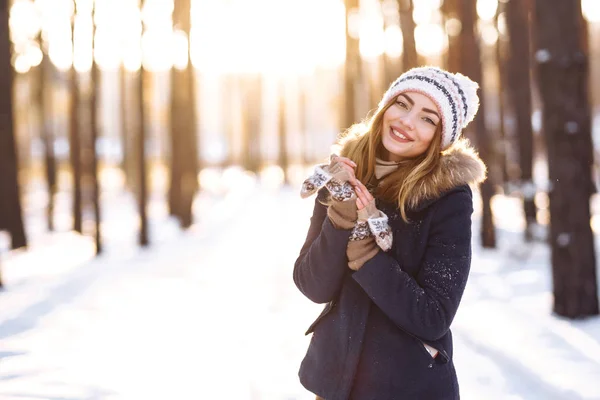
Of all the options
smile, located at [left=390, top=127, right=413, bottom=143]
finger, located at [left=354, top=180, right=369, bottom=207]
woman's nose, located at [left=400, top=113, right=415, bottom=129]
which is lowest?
finger, located at [left=354, top=180, right=369, bottom=207]

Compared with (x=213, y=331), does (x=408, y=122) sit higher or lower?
higher

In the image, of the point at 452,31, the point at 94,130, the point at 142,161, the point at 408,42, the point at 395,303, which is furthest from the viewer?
the point at 452,31

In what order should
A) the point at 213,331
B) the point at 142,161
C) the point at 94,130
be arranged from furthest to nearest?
the point at 142,161
the point at 94,130
the point at 213,331

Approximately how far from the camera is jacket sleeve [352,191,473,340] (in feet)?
6.13

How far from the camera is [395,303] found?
1.87 metres

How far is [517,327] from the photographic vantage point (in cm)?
589

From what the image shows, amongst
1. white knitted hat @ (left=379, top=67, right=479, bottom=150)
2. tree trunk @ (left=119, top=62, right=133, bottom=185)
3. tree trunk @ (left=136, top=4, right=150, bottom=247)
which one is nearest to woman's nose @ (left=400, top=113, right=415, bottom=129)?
white knitted hat @ (left=379, top=67, right=479, bottom=150)

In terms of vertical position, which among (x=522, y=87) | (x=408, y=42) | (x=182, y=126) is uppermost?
(x=408, y=42)

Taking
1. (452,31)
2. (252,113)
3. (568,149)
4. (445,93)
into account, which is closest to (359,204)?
(445,93)

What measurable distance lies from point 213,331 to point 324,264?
15.3ft

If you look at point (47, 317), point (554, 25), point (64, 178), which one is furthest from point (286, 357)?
point (64, 178)

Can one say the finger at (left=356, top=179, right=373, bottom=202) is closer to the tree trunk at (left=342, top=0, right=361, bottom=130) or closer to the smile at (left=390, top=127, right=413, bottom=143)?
the smile at (left=390, top=127, right=413, bottom=143)

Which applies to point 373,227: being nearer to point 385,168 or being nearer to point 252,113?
point 385,168

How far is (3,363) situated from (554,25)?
624 centimetres
